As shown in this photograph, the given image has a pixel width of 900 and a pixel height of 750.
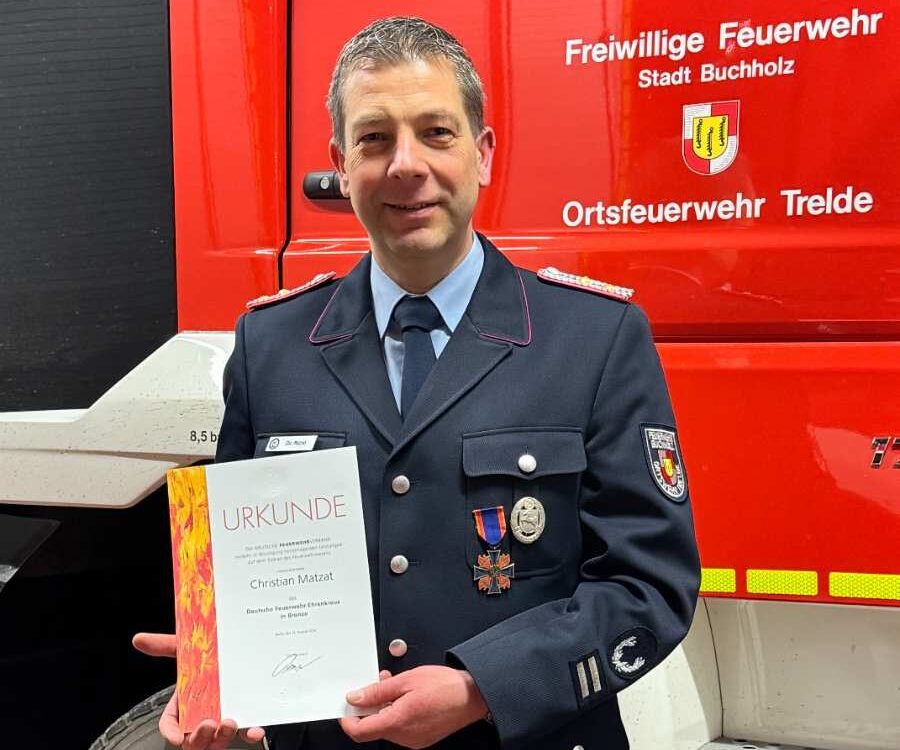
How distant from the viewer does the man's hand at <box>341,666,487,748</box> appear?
1.07 meters

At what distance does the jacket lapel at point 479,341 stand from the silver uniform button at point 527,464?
0.11 metres

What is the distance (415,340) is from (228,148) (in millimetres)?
896

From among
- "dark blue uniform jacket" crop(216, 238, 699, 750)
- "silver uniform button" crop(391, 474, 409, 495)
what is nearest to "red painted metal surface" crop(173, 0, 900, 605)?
"dark blue uniform jacket" crop(216, 238, 699, 750)

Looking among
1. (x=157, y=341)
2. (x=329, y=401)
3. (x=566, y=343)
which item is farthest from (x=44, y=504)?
(x=566, y=343)

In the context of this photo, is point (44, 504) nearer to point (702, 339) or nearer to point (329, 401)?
point (329, 401)

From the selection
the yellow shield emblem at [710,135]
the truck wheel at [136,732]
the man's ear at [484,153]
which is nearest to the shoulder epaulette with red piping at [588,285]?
the man's ear at [484,153]

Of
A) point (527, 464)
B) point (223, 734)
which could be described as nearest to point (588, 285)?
point (527, 464)

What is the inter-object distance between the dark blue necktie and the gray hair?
23 centimetres

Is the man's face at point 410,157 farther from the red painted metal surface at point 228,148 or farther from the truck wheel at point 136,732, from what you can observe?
the truck wheel at point 136,732

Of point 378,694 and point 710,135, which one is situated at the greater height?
point 710,135

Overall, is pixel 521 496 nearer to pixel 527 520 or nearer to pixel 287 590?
pixel 527 520

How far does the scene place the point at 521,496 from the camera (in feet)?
4.00

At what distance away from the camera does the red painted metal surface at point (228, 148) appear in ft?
6.41

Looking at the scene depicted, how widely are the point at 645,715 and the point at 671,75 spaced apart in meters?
1.19
